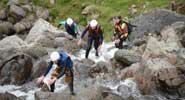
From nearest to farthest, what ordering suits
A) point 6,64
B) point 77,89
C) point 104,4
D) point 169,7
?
point 77,89
point 6,64
point 169,7
point 104,4

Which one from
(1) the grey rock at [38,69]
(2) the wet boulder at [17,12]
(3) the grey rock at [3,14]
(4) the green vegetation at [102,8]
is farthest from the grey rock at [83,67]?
(3) the grey rock at [3,14]

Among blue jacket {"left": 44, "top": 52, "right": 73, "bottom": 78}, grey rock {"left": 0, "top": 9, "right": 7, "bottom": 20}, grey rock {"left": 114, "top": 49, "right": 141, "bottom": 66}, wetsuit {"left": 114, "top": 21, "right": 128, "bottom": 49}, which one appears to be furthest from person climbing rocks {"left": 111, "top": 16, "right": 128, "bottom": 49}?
grey rock {"left": 0, "top": 9, "right": 7, "bottom": 20}

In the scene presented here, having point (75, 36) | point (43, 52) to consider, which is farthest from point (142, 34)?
point (43, 52)

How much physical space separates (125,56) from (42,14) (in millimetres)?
18663

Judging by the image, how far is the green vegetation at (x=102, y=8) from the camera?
36.7 metres

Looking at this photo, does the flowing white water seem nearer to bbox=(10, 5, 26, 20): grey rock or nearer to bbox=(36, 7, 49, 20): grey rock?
bbox=(36, 7, 49, 20): grey rock

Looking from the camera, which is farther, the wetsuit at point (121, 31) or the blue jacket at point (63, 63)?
the wetsuit at point (121, 31)

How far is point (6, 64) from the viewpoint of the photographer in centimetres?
2394

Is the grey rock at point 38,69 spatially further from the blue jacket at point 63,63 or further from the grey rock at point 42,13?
the grey rock at point 42,13

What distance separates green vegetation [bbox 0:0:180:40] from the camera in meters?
36.7

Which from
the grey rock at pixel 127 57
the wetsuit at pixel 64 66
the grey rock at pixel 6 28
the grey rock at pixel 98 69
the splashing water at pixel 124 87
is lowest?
the splashing water at pixel 124 87

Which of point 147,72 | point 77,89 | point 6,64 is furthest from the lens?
point 6,64

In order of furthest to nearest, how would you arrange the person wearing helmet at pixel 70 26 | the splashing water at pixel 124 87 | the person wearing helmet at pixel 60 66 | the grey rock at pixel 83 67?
the person wearing helmet at pixel 70 26 → the grey rock at pixel 83 67 → the splashing water at pixel 124 87 → the person wearing helmet at pixel 60 66

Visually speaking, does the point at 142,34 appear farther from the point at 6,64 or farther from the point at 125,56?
the point at 6,64
